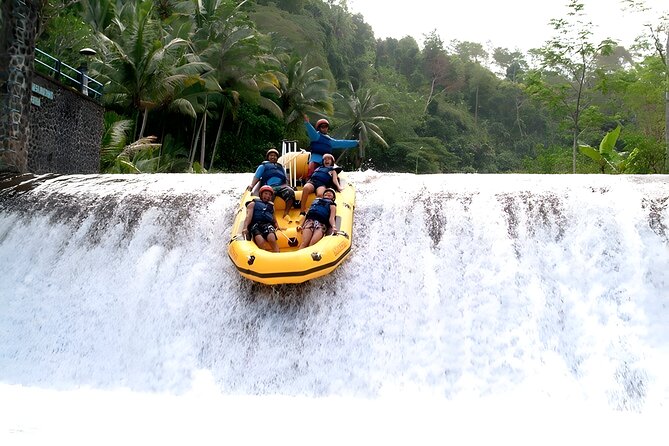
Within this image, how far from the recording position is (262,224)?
280 inches

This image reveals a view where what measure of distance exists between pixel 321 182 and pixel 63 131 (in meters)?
7.39

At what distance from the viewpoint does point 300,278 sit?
632 cm

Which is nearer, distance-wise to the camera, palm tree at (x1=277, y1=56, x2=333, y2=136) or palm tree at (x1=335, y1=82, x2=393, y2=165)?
palm tree at (x1=277, y1=56, x2=333, y2=136)

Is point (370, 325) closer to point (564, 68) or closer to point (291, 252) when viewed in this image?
point (291, 252)

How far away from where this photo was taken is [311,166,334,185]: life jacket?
798 centimetres

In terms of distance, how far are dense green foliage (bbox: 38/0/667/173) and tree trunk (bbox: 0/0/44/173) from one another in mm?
1269

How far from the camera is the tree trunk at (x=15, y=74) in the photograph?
34.9 feet

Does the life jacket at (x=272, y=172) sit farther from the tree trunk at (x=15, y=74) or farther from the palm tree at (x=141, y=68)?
the palm tree at (x=141, y=68)

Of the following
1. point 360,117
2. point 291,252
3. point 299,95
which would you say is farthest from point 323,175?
point 360,117

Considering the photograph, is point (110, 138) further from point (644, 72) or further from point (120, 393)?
point (644, 72)

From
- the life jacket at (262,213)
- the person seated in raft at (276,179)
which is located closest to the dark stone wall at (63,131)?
the person seated in raft at (276,179)

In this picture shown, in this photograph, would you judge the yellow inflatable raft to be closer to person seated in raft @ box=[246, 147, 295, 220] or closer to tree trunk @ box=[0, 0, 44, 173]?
person seated in raft @ box=[246, 147, 295, 220]

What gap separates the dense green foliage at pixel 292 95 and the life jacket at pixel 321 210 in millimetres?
7477

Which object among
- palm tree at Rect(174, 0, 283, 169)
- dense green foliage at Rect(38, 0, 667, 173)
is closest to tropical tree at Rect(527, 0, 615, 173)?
dense green foliage at Rect(38, 0, 667, 173)
